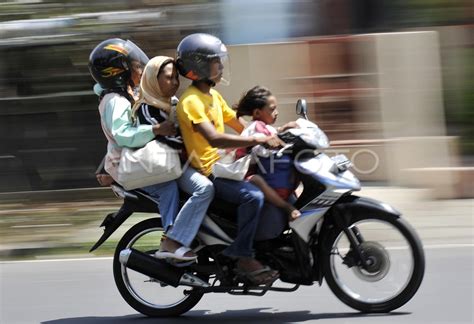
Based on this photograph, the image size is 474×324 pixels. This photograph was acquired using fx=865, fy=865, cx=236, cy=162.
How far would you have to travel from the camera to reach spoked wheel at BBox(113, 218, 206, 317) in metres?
5.54

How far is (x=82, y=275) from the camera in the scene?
7066 mm

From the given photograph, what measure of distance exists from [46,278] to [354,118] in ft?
14.9

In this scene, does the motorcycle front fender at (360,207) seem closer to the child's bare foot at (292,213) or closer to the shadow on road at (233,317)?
the child's bare foot at (292,213)

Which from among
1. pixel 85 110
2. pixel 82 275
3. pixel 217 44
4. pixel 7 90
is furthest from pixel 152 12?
pixel 217 44

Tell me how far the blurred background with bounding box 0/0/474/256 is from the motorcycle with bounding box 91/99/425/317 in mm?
4181

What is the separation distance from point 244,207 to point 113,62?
4.04 ft

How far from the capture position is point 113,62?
17.6 ft

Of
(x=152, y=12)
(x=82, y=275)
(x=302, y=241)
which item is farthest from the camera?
(x=152, y=12)

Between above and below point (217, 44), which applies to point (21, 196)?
below

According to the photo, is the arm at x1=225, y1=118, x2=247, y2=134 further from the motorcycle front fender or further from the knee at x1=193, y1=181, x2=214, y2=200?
the motorcycle front fender

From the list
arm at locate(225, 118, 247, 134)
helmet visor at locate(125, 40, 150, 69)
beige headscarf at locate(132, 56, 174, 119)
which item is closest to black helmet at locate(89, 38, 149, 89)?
helmet visor at locate(125, 40, 150, 69)

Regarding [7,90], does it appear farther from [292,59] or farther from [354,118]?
[354,118]

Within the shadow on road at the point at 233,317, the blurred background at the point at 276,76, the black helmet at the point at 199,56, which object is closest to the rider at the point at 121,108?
the black helmet at the point at 199,56

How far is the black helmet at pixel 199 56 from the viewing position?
5.09 metres
